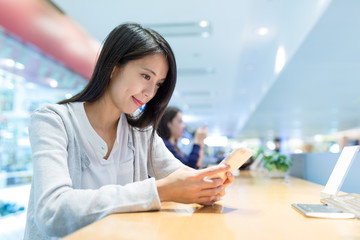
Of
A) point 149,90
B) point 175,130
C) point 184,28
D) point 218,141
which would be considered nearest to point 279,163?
point 175,130

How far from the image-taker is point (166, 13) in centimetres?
411

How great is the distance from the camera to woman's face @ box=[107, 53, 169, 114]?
110 centimetres

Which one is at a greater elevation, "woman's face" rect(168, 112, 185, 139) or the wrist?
"woman's face" rect(168, 112, 185, 139)

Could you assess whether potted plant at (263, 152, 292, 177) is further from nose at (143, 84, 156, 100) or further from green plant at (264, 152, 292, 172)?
nose at (143, 84, 156, 100)

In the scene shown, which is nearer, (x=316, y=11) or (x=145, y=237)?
(x=145, y=237)

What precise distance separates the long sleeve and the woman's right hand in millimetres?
34

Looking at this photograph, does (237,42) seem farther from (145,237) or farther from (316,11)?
(145,237)

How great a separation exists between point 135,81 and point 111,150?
0.27 metres

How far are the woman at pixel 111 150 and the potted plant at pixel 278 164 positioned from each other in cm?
150

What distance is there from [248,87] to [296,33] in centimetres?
500

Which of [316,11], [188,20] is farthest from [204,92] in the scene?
[316,11]

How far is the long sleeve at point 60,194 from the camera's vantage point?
2.33 ft

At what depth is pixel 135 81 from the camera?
3.62ft

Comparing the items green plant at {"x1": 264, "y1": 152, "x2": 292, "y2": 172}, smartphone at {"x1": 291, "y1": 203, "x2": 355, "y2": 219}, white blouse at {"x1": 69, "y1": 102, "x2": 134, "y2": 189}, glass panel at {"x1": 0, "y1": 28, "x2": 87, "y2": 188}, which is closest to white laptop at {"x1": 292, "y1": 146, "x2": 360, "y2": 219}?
smartphone at {"x1": 291, "y1": 203, "x2": 355, "y2": 219}
